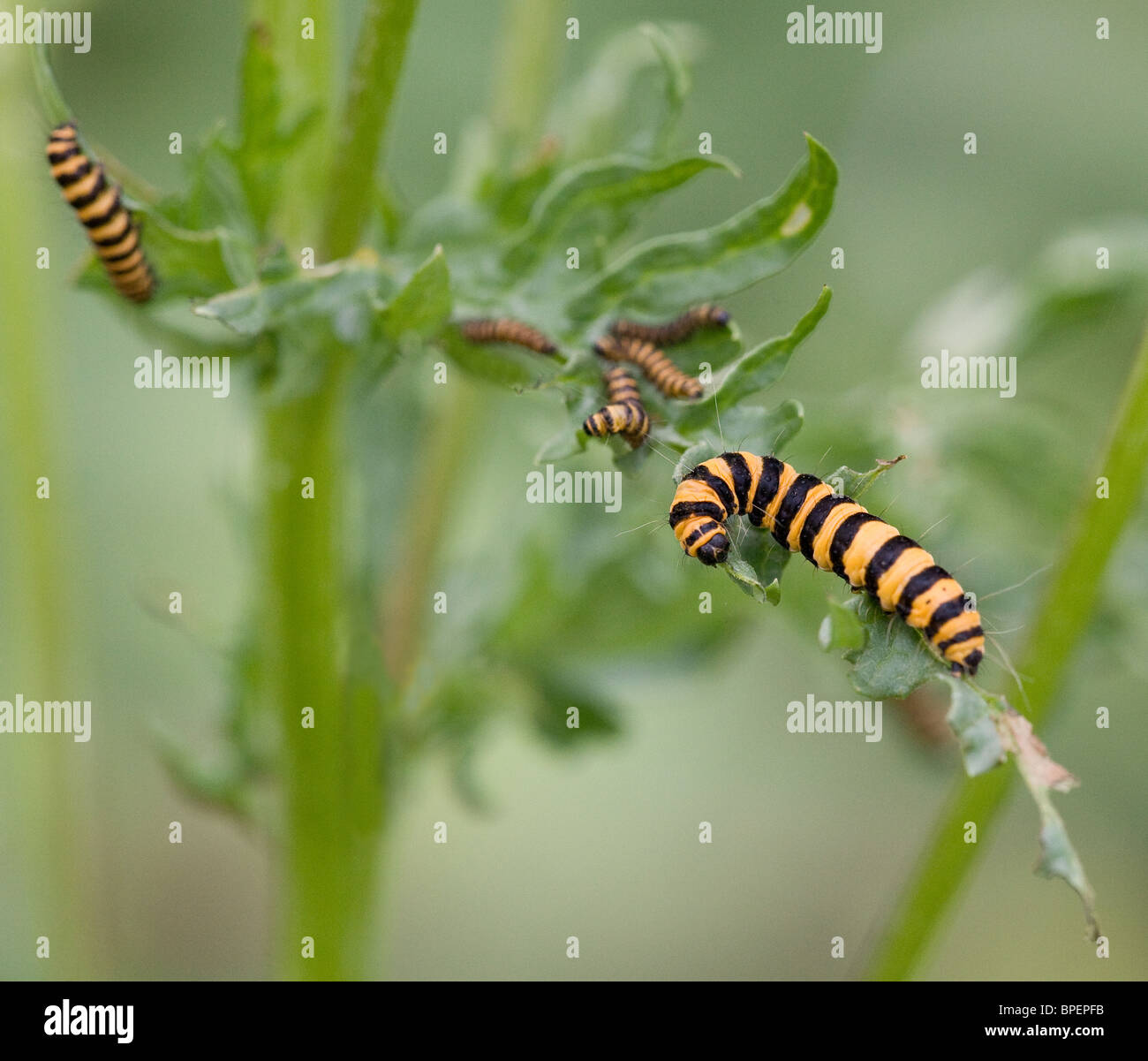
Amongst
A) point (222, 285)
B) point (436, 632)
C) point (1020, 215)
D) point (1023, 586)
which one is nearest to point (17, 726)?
point (436, 632)

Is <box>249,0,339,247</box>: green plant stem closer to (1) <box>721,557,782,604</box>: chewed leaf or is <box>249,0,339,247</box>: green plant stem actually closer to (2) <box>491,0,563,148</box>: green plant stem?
(2) <box>491,0,563,148</box>: green plant stem

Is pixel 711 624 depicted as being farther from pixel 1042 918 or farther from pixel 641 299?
pixel 1042 918

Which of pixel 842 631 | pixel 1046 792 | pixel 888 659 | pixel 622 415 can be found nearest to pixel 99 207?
pixel 622 415

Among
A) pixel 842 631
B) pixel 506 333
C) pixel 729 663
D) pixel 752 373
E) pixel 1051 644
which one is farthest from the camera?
pixel 729 663

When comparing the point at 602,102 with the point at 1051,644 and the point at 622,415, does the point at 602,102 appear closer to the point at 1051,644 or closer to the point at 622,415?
the point at 622,415

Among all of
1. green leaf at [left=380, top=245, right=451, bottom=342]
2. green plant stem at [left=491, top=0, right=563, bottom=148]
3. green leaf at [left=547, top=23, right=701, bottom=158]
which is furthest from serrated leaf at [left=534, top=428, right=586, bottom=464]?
green plant stem at [left=491, top=0, right=563, bottom=148]

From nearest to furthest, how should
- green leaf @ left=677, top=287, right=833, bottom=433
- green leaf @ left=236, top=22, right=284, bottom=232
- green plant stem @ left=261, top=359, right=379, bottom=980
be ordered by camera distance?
green leaf @ left=677, top=287, right=833, bottom=433
green leaf @ left=236, top=22, right=284, bottom=232
green plant stem @ left=261, top=359, right=379, bottom=980
